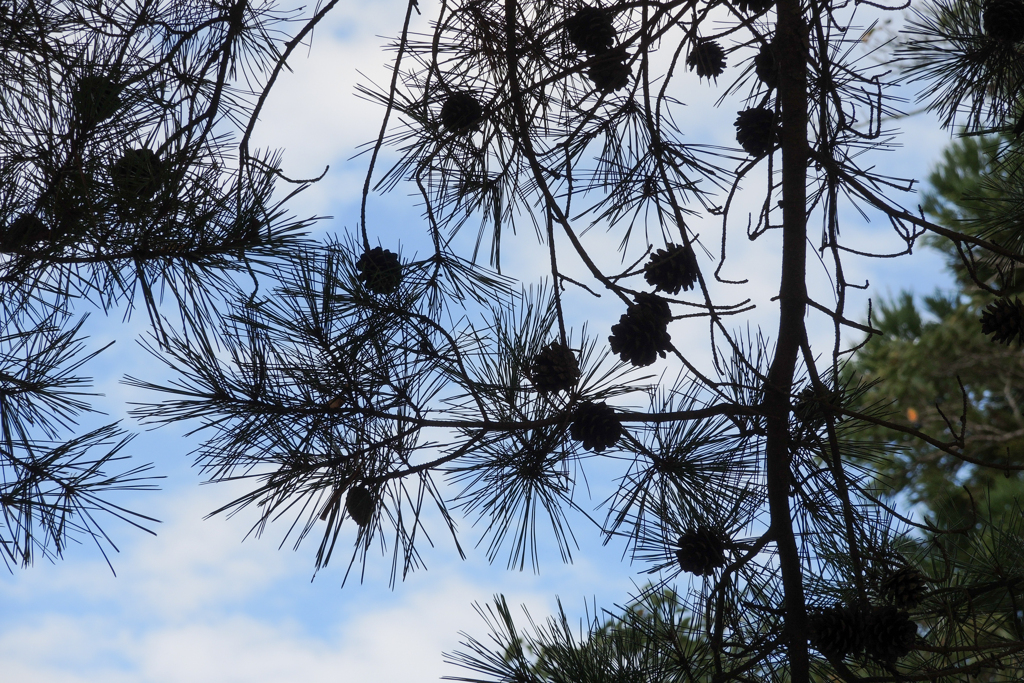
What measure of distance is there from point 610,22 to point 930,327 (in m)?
4.78

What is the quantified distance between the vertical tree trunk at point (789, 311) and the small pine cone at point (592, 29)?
0.68 ft

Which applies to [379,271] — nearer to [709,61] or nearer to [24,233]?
[24,233]

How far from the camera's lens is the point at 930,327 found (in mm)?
5035

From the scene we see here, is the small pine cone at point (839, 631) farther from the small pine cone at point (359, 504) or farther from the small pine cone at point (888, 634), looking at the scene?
the small pine cone at point (359, 504)

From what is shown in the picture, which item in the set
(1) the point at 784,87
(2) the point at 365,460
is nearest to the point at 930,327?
(1) the point at 784,87

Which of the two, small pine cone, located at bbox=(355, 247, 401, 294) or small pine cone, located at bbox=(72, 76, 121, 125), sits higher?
small pine cone, located at bbox=(72, 76, 121, 125)

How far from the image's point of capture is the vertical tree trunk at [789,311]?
0.84 m

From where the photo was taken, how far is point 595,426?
821mm

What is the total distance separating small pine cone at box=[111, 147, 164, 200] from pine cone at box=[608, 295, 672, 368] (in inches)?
21.2

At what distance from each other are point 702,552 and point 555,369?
259 millimetres

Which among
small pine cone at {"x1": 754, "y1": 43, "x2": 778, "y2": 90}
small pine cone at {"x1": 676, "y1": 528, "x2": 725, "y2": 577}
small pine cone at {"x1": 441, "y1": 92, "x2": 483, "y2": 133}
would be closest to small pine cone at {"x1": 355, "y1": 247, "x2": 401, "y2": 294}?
small pine cone at {"x1": 441, "y1": 92, "x2": 483, "y2": 133}

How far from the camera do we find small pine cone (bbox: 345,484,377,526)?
2.81ft

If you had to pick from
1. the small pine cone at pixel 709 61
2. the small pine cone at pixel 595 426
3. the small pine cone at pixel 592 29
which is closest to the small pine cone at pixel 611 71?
the small pine cone at pixel 592 29

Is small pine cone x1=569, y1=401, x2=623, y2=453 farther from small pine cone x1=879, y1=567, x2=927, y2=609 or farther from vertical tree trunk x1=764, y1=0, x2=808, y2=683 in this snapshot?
small pine cone x1=879, y1=567, x2=927, y2=609
